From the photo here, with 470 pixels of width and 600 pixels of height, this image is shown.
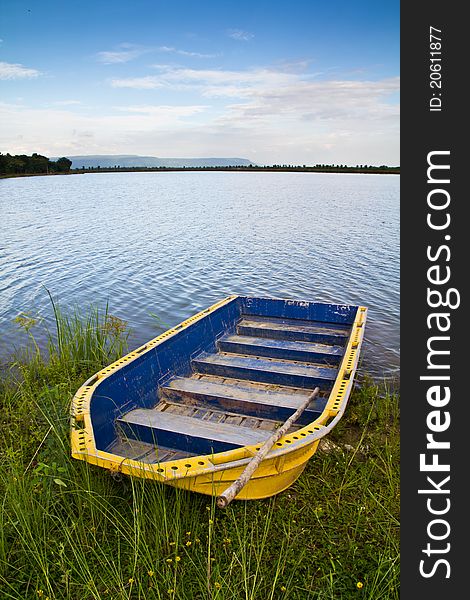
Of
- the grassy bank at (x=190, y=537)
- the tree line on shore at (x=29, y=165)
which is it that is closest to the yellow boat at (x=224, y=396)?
the grassy bank at (x=190, y=537)

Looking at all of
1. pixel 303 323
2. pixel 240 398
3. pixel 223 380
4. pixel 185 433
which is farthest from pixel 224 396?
pixel 303 323

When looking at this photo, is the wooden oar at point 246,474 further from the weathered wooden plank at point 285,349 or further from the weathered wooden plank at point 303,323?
the weathered wooden plank at point 303,323

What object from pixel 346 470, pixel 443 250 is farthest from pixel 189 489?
pixel 443 250

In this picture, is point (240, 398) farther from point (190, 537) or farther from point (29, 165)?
point (29, 165)

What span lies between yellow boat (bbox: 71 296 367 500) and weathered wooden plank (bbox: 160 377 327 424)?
0.01 m

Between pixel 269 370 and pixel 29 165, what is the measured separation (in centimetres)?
8890

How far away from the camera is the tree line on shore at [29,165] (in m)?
73.6

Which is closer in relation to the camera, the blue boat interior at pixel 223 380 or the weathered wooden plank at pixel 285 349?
the blue boat interior at pixel 223 380

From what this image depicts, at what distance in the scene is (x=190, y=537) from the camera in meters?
3.15

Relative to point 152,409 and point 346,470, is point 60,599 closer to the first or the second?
point 152,409

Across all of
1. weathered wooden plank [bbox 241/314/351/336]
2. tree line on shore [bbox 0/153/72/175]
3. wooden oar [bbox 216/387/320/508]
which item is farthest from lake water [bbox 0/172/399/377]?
tree line on shore [bbox 0/153/72/175]

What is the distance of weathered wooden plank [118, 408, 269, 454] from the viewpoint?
146 inches

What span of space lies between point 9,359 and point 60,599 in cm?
490

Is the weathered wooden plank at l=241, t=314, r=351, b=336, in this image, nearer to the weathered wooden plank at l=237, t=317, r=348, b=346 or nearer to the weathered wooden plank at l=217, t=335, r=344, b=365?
the weathered wooden plank at l=237, t=317, r=348, b=346
